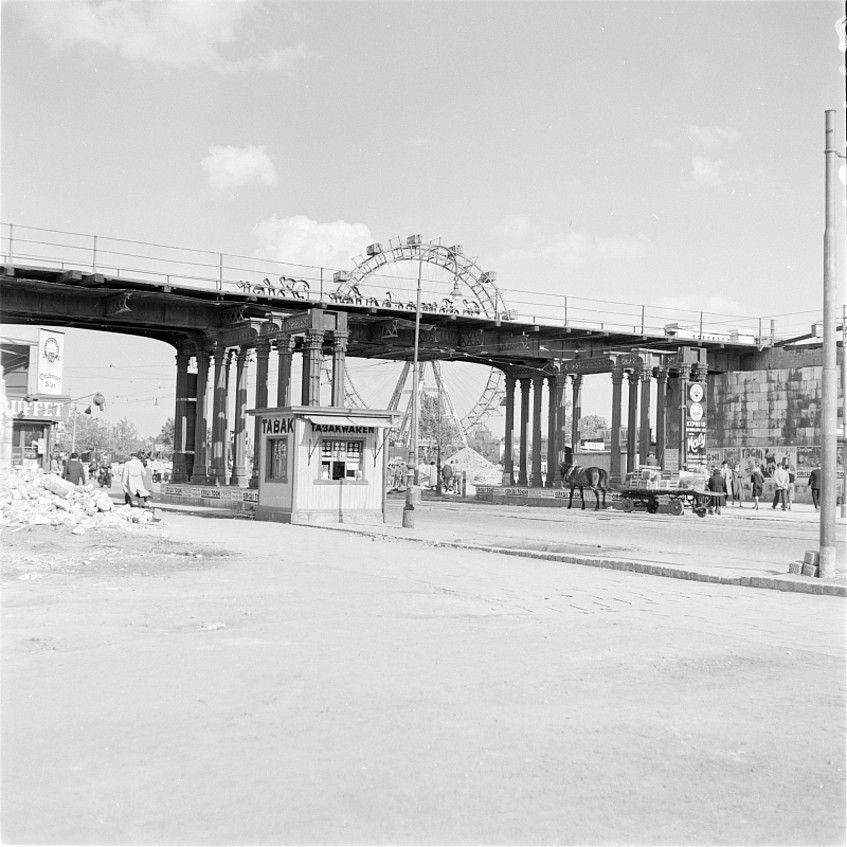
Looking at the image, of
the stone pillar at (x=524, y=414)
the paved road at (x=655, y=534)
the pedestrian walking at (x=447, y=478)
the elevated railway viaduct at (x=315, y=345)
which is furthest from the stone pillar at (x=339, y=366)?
the pedestrian walking at (x=447, y=478)

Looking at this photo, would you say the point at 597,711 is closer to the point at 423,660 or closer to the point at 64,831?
the point at 423,660

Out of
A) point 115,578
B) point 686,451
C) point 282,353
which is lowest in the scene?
point 115,578

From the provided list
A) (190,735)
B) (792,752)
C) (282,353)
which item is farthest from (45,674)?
(282,353)

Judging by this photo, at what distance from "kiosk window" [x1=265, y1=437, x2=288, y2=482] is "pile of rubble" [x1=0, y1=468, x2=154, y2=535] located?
4.23 m

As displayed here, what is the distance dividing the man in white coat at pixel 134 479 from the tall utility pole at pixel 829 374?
826 inches

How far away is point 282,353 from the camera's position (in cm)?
4159

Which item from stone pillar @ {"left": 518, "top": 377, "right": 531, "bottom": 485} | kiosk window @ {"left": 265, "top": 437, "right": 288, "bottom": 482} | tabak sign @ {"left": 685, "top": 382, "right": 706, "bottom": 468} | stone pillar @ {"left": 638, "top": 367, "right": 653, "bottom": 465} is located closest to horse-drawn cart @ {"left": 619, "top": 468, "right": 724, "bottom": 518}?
tabak sign @ {"left": 685, "top": 382, "right": 706, "bottom": 468}

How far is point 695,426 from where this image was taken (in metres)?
42.7

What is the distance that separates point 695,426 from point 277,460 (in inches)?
791

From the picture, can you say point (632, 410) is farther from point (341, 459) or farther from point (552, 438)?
point (341, 459)

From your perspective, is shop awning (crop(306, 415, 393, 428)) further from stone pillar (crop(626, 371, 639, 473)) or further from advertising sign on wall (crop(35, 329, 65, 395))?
advertising sign on wall (crop(35, 329, 65, 395))

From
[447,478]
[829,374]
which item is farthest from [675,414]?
[829,374]

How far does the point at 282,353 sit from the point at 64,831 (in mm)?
37392

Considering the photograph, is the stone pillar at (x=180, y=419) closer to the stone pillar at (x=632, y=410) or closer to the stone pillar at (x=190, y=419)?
the stone pillar at (x=190, y=419)
